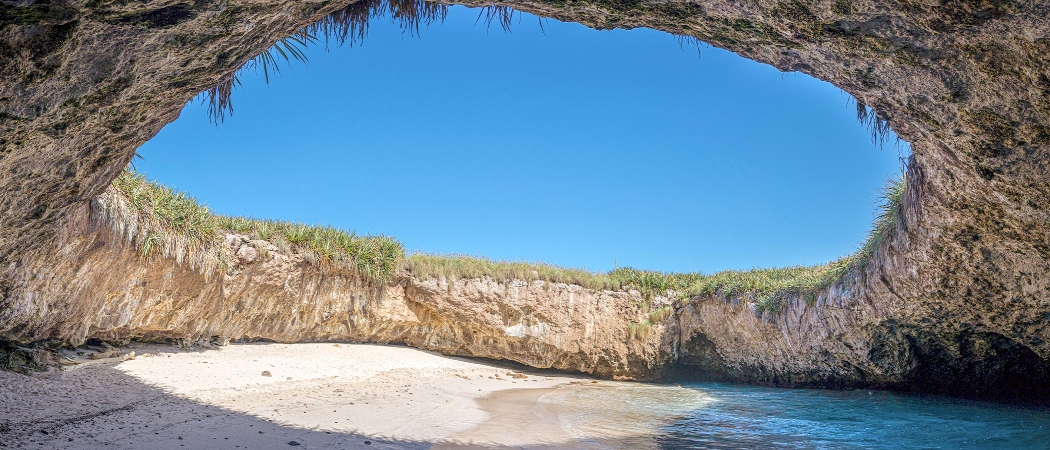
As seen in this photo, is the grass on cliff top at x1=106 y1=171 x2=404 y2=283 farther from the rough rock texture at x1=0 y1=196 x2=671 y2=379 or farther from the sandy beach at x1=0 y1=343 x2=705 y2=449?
the sandy beach at x1=0 y1=343 x2=705 y2=449

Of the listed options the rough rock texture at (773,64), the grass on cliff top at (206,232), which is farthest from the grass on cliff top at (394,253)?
the rough rock texture at (773,64)

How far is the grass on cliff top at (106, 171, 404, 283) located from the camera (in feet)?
25.0

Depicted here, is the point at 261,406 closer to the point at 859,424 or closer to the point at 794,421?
the point at 794,421

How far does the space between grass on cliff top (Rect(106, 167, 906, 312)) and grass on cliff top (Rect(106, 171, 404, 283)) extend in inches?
0.5

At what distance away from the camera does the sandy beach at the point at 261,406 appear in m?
4.99

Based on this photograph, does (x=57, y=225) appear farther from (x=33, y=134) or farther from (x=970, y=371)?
(x=970, y=371)

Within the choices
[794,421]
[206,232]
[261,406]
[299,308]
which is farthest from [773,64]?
[299,308]

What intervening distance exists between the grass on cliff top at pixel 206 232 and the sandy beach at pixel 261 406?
5.69ft

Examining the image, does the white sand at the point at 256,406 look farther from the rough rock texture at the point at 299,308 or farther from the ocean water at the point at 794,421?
the ocean water at the point at 794,421

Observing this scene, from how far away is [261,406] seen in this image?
6.50m

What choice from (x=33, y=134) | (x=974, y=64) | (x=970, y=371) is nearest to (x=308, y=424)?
(x=33, y=134)

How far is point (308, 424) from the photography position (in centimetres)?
575

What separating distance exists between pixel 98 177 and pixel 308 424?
9.95ft

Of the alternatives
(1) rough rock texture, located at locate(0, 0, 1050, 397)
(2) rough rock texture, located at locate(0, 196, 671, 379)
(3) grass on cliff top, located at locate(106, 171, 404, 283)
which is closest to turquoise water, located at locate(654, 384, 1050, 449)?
(1) rough rock texture, located at locate(0, 0, 1050, 397)
